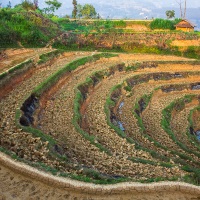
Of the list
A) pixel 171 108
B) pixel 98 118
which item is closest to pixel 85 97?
pixel 98 118

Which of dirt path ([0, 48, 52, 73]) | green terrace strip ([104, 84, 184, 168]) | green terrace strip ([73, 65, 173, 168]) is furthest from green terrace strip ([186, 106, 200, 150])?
dirt path ([0, 48, 52, 73])

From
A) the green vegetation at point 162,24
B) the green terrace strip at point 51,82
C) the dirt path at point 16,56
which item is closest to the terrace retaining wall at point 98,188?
the green terrace strip at point 51,82

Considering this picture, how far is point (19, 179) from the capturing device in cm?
1255

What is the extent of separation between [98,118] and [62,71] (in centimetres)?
752

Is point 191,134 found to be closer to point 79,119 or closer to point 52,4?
point 79,119

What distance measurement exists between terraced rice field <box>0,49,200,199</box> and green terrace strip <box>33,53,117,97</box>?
1.4 inches

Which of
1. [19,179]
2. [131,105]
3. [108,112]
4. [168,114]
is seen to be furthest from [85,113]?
[19,179]

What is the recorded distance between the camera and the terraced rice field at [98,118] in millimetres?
13984

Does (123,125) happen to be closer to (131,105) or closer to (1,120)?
(131,105)

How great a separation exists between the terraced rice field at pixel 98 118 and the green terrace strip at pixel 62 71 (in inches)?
1.4

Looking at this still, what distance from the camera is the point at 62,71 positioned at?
1113 inches

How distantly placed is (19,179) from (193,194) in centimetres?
680

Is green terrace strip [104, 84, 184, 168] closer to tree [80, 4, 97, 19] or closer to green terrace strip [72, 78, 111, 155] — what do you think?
green terrace strip [72, 78, 111, 155]

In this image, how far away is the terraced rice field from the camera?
45.9ft
